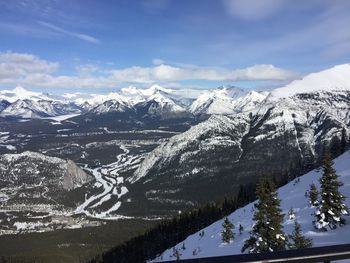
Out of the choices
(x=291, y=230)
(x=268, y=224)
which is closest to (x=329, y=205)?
(x=268, y=224)

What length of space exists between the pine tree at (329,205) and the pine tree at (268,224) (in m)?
3.30

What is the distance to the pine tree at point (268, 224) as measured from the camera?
3797 cm

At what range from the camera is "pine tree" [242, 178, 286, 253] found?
3797 centimetres

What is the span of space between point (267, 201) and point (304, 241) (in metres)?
8.30

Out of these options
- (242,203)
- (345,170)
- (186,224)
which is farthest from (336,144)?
(345,170)

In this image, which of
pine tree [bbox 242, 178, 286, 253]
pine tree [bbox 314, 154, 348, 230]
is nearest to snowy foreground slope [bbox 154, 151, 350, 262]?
pine tree [bbox 314, 154, 348, 230]

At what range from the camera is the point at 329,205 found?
122ft

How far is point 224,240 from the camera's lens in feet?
191

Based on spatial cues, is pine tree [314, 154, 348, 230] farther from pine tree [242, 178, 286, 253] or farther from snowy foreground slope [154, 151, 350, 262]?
pine tree [242, 178, 286, 253]

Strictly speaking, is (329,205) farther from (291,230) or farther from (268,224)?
(291,230)

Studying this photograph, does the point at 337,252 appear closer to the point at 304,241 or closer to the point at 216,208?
the point at 304,241

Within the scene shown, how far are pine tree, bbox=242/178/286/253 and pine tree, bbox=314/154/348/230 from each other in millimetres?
3298

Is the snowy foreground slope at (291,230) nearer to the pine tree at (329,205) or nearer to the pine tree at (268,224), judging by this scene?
the pine tree at (329,205)

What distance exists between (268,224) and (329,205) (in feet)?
17.7
